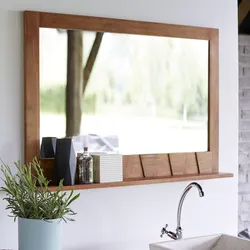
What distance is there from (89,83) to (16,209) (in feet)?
2.51

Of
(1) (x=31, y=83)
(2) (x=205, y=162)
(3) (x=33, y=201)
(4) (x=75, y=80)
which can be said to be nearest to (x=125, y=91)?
(4) (x=75, y=80)

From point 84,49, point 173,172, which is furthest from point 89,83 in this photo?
point 173,172

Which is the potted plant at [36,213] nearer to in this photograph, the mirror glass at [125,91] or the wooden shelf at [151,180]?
the wooden shelf at [151,180]

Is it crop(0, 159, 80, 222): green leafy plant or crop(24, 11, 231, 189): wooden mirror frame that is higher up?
crop(24, 11, 231, 189): wooden mirror frame

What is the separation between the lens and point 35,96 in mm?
2664

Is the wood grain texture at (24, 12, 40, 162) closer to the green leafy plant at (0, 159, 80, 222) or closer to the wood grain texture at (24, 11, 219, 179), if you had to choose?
the wood grain texture at (24, 11, 219, 179)

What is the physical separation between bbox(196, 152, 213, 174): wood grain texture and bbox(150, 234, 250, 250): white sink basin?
1.32 ft

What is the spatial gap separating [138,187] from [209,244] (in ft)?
1.53

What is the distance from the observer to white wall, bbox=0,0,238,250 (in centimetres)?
264

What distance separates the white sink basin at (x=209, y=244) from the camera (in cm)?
278

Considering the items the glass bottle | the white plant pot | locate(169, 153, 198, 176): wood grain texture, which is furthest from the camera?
locate(169, 153, 198, 176): wood grain texture

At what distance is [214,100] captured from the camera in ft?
10.6

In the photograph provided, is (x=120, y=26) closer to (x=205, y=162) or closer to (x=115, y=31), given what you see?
(x=115, y=31)

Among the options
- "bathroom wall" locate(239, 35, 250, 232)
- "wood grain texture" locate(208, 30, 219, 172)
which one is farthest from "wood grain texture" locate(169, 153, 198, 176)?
"bathroom wall" locate(239, 35, 250, 232)
